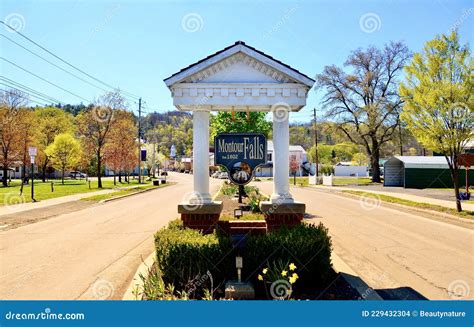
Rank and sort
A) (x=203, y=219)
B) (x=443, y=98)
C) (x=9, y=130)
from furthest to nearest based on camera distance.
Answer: (x=9, y=130), (x=443, y=98), (x=203, y=219)

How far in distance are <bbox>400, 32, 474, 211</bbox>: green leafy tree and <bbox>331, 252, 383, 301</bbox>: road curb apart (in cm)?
1127

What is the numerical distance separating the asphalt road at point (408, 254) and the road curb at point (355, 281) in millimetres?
201

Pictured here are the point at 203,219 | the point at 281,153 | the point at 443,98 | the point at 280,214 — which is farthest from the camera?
the point at 443,98

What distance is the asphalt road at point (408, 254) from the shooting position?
6980 mm

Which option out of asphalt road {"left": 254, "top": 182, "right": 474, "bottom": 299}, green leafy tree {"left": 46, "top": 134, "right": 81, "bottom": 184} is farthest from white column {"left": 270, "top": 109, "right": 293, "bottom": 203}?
green leafy tree {"left": 46, "top": 134, "right": 81, "bottom": 184}

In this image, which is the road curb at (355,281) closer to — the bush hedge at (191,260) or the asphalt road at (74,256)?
the bush hedge at (191,260)

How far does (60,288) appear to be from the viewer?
689 centimetres

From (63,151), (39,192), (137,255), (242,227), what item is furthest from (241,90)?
(63,151)

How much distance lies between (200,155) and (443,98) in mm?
13440

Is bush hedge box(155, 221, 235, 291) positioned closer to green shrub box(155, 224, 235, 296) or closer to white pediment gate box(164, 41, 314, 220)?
green shrub box(155, 224, 235, 296)

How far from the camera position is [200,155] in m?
8.48

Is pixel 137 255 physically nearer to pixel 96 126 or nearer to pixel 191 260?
pixel 191 260

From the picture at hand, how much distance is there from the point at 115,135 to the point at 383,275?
1595 inches

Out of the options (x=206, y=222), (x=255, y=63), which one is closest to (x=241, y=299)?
(x=206, y=222)
